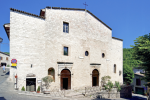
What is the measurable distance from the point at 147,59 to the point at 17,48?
1316 centimetres

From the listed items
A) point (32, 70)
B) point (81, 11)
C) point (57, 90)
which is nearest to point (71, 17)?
point (81, 11)

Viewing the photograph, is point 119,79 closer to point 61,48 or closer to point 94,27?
point 94,27

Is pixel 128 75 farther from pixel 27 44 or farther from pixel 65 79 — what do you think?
pixel 27 44

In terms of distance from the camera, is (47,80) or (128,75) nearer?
(47,80)

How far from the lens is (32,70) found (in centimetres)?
1303

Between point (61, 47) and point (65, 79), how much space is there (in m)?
4.28

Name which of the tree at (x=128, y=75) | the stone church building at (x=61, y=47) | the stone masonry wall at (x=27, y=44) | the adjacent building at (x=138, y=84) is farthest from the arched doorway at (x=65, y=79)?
the adjacent building at (x=138, y=84)

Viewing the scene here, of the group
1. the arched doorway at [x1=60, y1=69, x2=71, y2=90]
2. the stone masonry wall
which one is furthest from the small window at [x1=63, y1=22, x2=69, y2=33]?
the arched doorway at [x1=60, y1=69, x2=71, y2=90]

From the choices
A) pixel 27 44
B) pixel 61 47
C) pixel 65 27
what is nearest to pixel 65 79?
pixel 61 47

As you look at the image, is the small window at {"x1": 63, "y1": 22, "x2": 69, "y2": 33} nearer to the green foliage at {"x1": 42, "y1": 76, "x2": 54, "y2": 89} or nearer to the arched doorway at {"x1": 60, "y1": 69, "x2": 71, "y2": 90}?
the arched doorway at {"x1": 60, "y1": 69, "x2": 71, "y2": 90}

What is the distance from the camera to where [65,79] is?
15.7m

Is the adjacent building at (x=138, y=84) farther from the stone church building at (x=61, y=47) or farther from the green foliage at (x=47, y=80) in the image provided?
the green foliage at (x=47, y=80)

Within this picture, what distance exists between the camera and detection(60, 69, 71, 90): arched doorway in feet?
50.5

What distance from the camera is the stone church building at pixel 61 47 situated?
1256 centimetres
